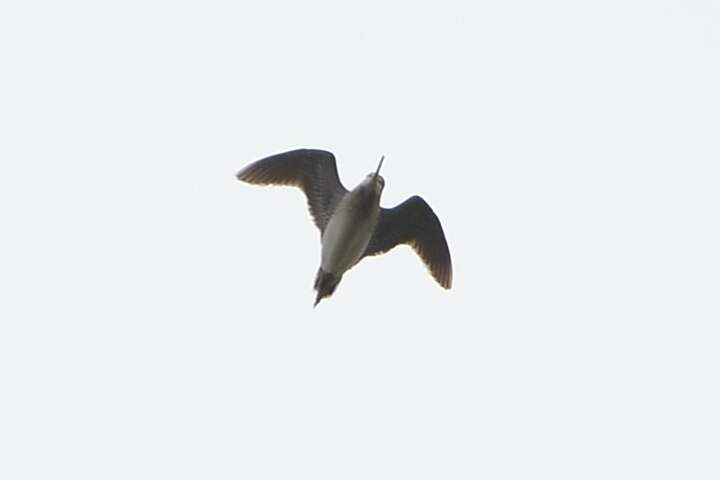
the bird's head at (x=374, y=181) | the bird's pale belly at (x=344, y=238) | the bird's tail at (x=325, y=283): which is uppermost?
the bird's head at (x=374, y=181)

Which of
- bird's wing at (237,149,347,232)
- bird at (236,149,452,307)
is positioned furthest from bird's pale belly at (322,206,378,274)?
bird's wing at (237,149,347,232)

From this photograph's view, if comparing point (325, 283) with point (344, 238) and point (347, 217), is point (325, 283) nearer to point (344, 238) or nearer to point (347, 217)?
point (344, 238)

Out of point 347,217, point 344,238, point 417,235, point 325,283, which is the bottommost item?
point 325,283

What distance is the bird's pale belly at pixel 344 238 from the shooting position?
521 inches

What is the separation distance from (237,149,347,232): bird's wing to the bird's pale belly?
0.87 metres

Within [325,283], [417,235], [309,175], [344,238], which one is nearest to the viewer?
[344,238]

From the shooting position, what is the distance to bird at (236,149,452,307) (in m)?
13.3

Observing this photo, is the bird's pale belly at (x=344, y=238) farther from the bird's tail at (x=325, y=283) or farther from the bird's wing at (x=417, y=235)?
the bird's wing at (x=417, y=235)

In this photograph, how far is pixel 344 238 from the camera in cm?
1322

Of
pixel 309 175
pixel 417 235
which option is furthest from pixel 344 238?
pixel 417 235

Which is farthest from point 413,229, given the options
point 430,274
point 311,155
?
point 311,155

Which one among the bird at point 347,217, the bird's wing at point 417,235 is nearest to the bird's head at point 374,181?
the bird at point 347,217

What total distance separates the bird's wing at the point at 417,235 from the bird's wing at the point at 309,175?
66 cm

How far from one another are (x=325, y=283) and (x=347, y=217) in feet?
2.76
